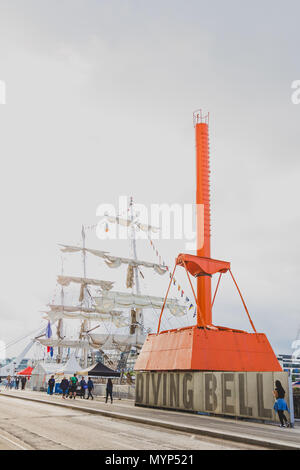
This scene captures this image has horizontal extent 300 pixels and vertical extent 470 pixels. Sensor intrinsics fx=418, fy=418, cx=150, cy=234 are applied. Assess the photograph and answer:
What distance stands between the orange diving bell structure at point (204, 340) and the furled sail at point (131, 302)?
41.1m

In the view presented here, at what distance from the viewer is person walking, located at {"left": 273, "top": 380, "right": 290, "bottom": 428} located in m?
15.6

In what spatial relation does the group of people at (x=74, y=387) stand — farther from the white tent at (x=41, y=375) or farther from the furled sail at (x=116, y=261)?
the furled sail at (x=116, y=261)

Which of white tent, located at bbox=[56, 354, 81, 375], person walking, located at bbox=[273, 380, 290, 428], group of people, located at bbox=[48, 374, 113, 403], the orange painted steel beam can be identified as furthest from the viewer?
white tent, located at bbox=[56, 354, 81, 375]

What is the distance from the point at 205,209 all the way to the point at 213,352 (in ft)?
31.4

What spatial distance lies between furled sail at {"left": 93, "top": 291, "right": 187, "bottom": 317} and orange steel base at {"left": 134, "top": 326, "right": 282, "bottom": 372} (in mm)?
42638

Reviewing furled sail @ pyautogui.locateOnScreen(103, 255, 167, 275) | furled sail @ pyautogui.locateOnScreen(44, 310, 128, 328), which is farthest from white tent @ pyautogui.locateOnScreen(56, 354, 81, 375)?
furled sail @ pyautogui.locateOnScreen(103, 255, 167, 275)

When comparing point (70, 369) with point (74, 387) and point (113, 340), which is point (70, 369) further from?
point (113, 340)

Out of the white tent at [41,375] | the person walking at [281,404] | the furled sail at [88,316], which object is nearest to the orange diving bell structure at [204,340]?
the person walking at [281,404]

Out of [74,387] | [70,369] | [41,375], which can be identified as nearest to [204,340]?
[74,387]

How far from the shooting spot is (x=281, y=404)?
15.6 meters

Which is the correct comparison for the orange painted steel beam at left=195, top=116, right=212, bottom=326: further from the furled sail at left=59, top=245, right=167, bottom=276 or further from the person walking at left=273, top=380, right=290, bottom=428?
the furled sail at left=59, top=245, right=167, bottom=276

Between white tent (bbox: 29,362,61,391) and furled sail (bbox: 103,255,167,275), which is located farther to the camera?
furled sail (bbox: 103,255,167,275)
